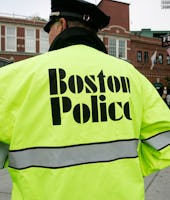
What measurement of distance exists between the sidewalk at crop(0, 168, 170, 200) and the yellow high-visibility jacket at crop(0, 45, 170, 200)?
11.5 feet

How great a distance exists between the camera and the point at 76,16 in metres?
1.80

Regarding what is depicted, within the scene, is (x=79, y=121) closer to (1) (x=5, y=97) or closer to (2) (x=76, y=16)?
(1) (x=5, y=97)

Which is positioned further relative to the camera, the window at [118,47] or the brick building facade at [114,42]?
the window at [118,47]

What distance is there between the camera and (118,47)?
42094 millimetres

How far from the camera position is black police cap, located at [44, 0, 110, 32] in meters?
1.80

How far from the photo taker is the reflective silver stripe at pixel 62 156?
152cm

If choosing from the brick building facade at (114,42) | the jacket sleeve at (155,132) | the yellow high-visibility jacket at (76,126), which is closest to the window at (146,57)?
the brick building facade at (114,42)

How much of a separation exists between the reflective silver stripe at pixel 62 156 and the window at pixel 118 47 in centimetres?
3981

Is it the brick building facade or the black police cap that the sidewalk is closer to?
the black police cap

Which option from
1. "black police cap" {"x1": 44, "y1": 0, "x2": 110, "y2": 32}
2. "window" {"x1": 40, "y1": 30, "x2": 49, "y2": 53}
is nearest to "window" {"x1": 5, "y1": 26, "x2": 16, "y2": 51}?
A: "window" {"x1": 40, "y1": 30, "x2": 49, "y2": 53}

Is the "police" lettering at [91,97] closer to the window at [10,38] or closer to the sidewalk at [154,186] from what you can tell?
the sidewalk at [154,186]

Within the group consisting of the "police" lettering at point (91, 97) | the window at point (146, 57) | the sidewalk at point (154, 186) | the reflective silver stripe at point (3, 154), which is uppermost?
the window at point (146, 57)

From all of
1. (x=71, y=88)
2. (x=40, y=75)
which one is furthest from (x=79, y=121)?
(x=40, y=75)

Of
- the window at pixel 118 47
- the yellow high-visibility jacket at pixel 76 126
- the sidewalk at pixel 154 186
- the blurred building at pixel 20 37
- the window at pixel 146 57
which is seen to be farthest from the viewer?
the window at pixel 146 57
